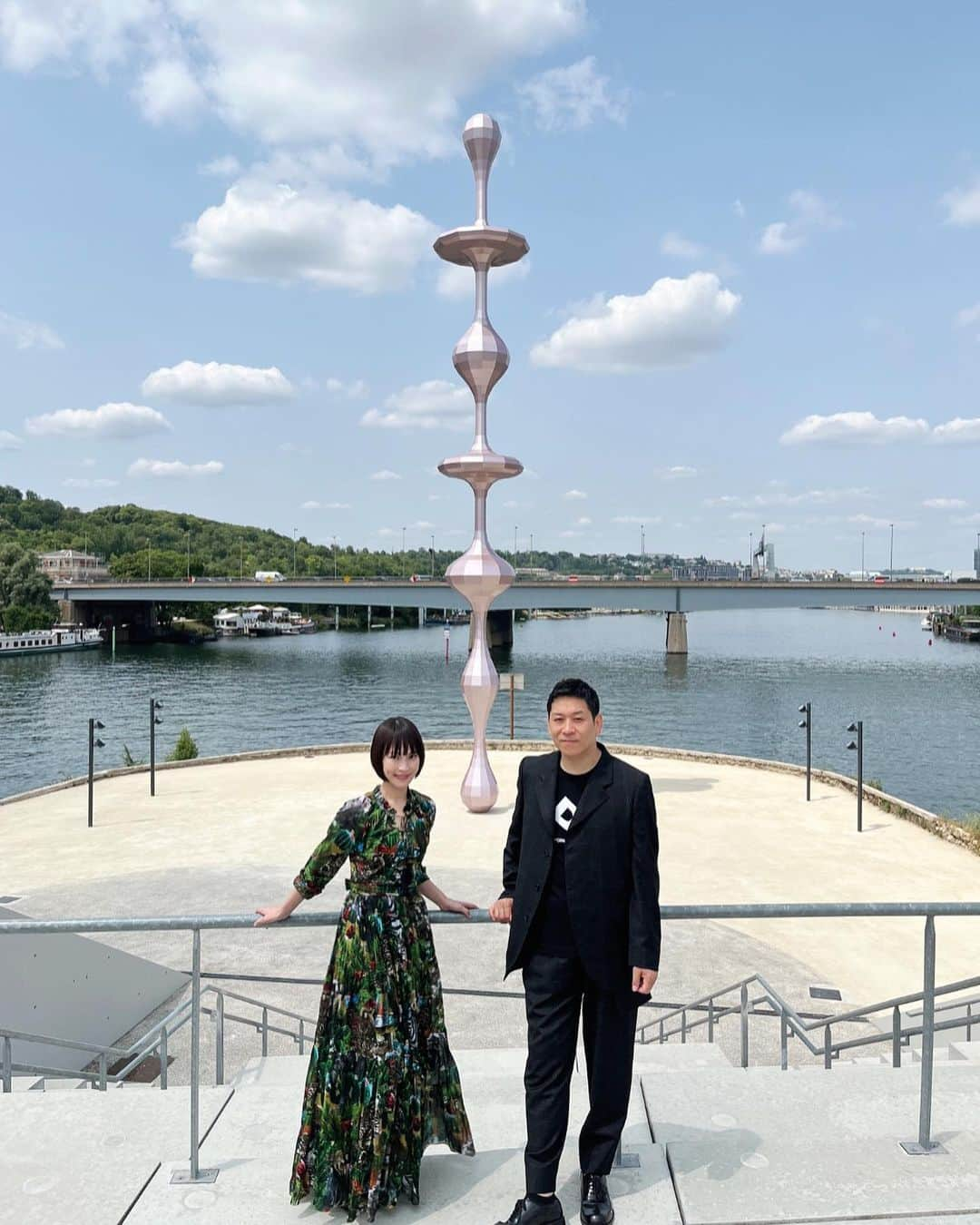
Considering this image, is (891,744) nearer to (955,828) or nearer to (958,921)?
(955,828)

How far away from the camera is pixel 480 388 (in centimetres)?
2119

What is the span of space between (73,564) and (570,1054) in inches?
6344

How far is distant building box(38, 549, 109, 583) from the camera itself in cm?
13750

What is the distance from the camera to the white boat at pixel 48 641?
87562 millimetres

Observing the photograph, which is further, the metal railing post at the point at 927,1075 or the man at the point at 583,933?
the metal railing post at the point at 927,1075

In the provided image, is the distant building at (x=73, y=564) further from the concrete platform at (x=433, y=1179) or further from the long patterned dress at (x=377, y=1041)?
the long patterned dress at (x=377, y=1041)

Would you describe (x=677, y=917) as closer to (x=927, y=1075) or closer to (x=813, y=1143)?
(x=813, y=1143)

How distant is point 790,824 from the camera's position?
2109 cm

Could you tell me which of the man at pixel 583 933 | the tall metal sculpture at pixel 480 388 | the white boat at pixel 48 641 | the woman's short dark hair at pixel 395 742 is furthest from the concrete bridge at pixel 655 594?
the man at pixel 583 933

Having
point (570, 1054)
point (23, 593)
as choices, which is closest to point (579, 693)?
point (570, 1054)

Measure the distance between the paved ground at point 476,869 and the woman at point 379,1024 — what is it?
22.3ft

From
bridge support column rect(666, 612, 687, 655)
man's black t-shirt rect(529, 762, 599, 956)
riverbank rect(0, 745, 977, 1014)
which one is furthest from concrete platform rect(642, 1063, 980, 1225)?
bridge support column rect(666, 612, 687, 655)

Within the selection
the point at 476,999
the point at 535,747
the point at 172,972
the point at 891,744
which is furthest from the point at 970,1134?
the point at 891,744

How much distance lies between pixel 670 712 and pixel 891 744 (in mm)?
12376
